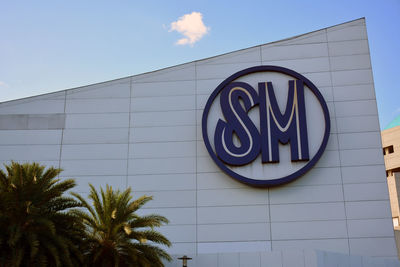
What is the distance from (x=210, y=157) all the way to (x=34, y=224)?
41.1 feet

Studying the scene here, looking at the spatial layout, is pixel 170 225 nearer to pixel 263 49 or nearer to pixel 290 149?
pixel 290 149

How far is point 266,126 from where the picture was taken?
3036 centimetres

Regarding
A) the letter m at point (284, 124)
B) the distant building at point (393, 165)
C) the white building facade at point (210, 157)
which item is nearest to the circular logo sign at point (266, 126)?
the letter m at point (284, 124)

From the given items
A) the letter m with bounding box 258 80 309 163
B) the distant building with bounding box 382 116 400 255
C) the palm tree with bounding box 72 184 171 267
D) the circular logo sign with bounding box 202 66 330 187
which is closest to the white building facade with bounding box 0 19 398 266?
the circular logo sign with bounding box 202 66 330 187

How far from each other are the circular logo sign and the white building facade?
234mm

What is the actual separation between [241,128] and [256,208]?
4.93m

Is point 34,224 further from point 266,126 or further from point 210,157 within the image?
point 266,126

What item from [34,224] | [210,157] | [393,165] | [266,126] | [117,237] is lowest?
[117,237]

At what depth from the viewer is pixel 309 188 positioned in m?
29.5

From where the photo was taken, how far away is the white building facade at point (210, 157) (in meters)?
28.8

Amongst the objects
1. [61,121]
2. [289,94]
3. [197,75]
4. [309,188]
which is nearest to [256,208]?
[309,188]

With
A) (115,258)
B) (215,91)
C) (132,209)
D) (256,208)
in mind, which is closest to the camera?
(115,258)

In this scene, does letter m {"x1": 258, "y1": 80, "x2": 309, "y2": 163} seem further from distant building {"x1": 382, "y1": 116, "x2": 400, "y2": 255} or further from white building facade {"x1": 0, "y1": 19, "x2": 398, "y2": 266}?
distant building {"x1": 382, "y1": 116, "x2": 400, "y2": 255}

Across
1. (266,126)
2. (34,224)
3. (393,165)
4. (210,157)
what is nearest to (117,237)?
(34,224)
